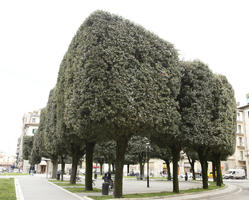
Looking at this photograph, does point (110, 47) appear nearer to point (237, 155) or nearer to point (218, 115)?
point (218, 115)

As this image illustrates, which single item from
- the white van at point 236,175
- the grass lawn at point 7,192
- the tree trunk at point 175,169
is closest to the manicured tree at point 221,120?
the tree trunk at point 175,169

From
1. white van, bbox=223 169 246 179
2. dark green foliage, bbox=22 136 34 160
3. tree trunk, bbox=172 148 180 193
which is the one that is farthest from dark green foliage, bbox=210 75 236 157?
dark green foliage, bbox=22 136 34 160

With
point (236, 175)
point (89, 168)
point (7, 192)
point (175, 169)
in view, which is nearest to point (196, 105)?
point (175, 169)

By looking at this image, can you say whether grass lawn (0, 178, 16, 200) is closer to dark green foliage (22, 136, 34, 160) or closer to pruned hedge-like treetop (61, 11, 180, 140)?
pruned hedge-like treetop (61, 11, 180, 140)

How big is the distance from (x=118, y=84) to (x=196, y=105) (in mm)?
7767

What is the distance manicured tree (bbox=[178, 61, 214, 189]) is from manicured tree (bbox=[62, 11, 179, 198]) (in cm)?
284

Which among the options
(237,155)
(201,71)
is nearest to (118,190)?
(201,71)

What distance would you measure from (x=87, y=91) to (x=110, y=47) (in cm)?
294

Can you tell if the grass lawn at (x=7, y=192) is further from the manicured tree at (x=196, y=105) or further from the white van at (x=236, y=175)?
the white van at (x=236, y=175)

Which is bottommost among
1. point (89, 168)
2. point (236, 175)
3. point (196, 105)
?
point (236, 175)

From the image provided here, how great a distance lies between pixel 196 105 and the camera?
63.4ft

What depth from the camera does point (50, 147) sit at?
28.3 meters

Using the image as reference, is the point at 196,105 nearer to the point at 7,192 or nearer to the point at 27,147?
the point at 7,192

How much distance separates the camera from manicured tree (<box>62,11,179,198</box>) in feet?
46.8
